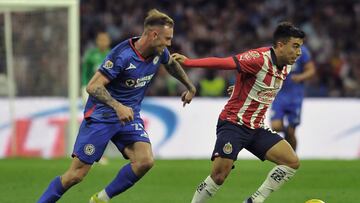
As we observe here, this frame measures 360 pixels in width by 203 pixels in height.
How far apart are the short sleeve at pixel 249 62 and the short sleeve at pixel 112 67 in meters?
1.26

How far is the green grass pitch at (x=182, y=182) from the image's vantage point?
37.2 feet

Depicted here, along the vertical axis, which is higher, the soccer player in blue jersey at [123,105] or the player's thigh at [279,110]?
the soccer player in blue jersey at [123,105]

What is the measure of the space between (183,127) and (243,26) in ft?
22.1

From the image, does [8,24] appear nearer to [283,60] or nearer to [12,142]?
[12,142]

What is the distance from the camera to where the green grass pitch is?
11336 millimetres

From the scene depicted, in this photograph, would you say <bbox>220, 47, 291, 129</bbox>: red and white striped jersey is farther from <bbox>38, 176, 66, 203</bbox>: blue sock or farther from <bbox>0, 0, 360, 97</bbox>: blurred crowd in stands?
<bbox>0, 0, 360, 97</bbox>: blurred crowd in stands

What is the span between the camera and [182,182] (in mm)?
13289

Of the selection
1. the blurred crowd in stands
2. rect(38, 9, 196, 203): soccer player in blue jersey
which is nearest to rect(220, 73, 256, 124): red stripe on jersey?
rect(38, 9, 196, 203): soccer player in blue jersey

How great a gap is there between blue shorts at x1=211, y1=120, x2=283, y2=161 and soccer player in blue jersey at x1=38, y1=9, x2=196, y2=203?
0.78m

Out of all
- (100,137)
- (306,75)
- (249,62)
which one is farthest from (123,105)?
(306,75)

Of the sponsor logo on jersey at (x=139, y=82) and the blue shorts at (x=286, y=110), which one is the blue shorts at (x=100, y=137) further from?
the blue shorts at (x=286, y=110)

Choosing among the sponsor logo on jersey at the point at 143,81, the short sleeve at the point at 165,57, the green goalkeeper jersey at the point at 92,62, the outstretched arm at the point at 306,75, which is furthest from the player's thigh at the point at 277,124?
the sponsor logo on jersey at the point at 143,81

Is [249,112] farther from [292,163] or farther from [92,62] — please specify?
[92,62]

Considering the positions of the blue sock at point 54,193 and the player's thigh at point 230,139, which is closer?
the blue sock at point 54,193
